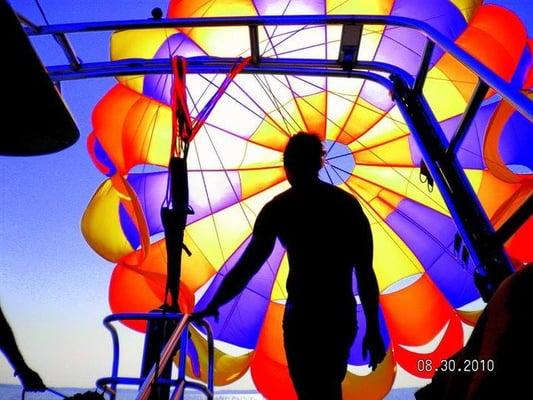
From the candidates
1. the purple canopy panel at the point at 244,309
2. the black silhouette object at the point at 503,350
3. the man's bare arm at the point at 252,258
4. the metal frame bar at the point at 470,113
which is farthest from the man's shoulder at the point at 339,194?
the purple canopy panel at the point at 244,309

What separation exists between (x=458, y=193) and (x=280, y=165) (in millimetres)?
3524

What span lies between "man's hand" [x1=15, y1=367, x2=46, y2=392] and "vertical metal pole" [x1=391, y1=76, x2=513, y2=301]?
154 cm

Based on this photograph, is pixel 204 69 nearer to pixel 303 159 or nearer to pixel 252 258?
pixel 303 159

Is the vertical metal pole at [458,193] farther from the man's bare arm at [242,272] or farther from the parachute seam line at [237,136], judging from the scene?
the parachute seam line at [237,136]

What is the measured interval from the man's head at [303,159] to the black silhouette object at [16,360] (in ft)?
3.45

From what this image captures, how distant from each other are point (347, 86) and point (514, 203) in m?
2.03

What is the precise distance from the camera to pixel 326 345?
154 centimetres

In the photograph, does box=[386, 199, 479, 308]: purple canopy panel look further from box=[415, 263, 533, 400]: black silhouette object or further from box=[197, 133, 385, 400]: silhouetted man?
box=[415, 263, 533, 400]: black silhouette object

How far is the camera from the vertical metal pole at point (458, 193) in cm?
184

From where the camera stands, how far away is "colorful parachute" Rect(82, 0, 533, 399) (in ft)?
13.6

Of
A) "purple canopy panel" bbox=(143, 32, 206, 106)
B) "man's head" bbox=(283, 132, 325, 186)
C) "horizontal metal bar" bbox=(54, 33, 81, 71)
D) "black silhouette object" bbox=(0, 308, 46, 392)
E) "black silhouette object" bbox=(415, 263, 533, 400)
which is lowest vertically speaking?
"black silhouette object" bbox=(415, 263, 533, 400)

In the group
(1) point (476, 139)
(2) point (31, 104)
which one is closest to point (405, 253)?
(1) point (476, 139)

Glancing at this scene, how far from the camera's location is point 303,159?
1839 millimetres

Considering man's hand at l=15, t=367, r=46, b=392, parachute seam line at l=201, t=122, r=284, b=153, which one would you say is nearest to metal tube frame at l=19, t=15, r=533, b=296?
man's hand at l=15, t=367, r=46, b=392
